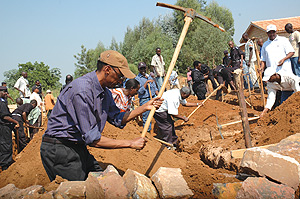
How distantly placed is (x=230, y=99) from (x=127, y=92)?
6422 millimetres

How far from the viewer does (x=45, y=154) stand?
2.64 meters

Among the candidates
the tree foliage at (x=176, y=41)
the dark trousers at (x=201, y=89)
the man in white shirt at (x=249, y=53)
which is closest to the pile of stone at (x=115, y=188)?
the man in white shirt at (x=249, y=53)

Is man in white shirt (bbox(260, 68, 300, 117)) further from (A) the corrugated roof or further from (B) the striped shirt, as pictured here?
(A) the corrugated roof

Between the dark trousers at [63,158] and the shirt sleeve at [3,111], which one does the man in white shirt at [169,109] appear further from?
the dark trousers at [63,158]

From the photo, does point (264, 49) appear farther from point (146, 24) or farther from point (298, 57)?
point (146, 24)

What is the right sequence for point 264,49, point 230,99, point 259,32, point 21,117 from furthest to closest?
point 259,32 < point 230,99 < point 21,117 < point 264,49

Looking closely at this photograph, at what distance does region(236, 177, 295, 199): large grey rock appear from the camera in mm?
2627

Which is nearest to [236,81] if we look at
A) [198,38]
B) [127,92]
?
[127,92]

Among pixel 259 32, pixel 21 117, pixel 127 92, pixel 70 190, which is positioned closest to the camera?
pixel 70 190

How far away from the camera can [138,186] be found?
275cm

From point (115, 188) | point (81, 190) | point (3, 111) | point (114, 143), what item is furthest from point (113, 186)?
point (3, 111)

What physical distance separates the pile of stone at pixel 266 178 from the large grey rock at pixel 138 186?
26.5 inches

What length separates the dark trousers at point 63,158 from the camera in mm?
2613

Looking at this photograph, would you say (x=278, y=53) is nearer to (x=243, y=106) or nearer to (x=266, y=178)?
(x=243, y=106)
